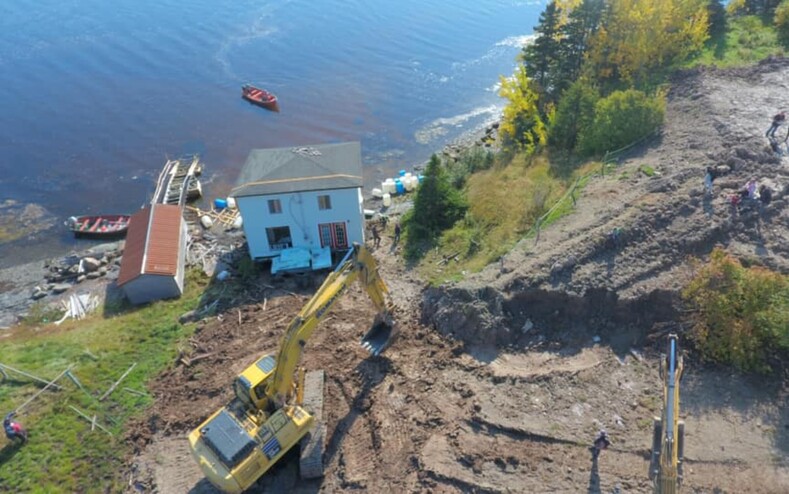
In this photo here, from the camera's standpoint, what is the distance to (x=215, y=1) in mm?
77000

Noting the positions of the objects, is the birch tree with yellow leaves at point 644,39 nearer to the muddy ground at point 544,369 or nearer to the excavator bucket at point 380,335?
the muddy ground at point 544,369

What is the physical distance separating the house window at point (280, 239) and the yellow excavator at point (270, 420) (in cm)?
1082

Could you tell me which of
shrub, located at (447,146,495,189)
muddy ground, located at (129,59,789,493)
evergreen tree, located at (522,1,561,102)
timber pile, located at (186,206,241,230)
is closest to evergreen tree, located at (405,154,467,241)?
muddy ground, located at (129,59,789,493)

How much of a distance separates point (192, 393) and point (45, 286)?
55.6 feet

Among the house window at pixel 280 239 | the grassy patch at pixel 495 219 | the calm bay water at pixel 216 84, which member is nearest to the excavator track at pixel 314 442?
the grassy patch at pixel 495 219

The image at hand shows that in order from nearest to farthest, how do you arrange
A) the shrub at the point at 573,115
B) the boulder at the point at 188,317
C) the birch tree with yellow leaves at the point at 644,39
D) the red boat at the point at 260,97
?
1. the boulder at the point at 188,317
2. the shrub at the point at 573,115
3. the birch tree with yellow leaves at the point at 644,39
4. the red boat at the point at 260,97

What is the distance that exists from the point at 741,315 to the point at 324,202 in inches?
711

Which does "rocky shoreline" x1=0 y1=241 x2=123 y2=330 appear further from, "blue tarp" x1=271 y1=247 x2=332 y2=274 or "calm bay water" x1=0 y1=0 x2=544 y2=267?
"blue tarp" x1=271 y1=247 x2=332 y2=274

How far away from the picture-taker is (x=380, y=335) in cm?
2066

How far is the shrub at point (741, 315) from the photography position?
1731 cm

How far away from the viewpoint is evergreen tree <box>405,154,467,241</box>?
93.6 ft

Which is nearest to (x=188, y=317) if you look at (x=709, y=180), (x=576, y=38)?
(x=709, y=180)

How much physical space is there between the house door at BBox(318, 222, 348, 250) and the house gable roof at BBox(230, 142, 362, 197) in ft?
8.06

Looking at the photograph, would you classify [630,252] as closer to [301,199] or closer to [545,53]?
[301,199]
